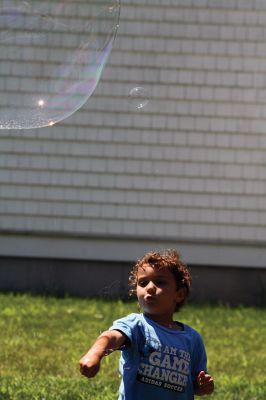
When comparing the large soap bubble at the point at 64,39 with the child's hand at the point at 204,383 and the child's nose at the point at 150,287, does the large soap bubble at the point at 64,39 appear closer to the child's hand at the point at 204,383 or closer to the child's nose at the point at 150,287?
the child's nose at the point at 150,287

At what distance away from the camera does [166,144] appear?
9.67 meters

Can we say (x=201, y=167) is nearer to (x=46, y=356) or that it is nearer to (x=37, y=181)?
(x=37, y=181)

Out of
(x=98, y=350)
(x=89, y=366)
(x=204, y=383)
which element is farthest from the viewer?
(x=204, y=383)

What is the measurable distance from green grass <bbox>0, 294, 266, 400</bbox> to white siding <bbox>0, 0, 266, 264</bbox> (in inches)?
35.2

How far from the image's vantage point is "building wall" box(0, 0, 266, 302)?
9680mm

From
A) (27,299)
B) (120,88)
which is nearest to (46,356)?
(27,299)

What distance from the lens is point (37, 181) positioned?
9.73 meters

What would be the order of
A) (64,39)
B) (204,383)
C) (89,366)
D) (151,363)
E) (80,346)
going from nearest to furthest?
(89,366) < (151,363) < (204,383) < (64,39) < (80,346)

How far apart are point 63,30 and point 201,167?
4.74 m

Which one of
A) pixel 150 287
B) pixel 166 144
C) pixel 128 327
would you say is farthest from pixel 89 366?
pixel 166 144

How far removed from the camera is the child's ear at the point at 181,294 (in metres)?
3.90

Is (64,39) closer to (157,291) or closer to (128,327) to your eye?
(157,291)

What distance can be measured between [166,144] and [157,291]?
592 centimetres

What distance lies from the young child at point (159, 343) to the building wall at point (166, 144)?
5.74 meters
